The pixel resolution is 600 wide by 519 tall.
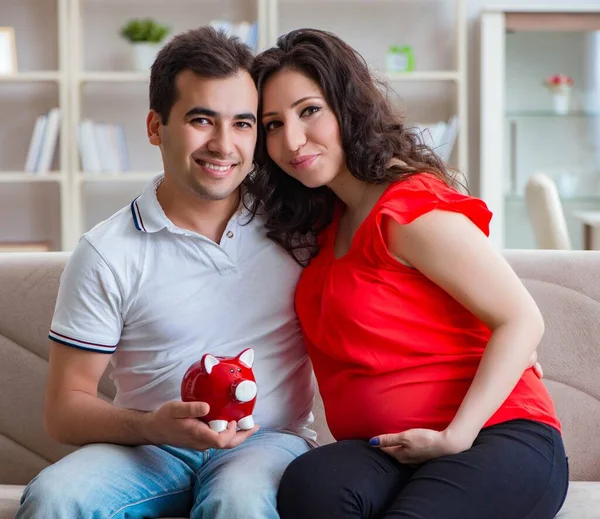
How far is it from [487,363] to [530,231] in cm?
347

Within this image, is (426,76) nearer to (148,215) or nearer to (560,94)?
(560,94)

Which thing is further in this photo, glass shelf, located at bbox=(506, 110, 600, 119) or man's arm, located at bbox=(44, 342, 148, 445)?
glass shelf, located at bbox=(506, 110, 600, 119)

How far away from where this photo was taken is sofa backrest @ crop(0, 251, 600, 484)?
191 cm

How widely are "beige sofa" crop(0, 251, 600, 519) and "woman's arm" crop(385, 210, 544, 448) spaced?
397 millimetres

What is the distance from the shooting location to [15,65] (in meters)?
4.79

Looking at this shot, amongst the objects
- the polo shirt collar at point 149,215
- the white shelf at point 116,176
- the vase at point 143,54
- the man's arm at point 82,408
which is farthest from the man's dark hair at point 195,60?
the vase at point 143,54

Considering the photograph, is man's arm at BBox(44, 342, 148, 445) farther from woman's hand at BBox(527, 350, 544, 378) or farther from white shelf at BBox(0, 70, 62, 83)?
white shelf at BBox(0, 70, 62, 83)

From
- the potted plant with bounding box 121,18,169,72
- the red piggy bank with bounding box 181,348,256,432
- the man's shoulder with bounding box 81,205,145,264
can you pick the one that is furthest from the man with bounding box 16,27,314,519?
the potted plant with bounding box 121,18,169,72

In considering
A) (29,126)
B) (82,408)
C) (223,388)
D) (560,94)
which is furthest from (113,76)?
A: (223,388)

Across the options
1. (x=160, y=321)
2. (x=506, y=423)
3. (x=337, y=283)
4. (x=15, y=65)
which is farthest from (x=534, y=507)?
(x=15, y=65)

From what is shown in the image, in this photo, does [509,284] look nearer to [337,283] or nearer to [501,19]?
[337,283]

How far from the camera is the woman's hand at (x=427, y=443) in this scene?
1469mm

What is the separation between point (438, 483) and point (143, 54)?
3.67 meters

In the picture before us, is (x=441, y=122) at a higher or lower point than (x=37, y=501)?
higher
